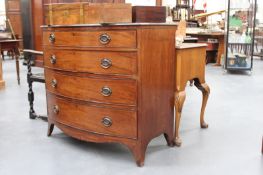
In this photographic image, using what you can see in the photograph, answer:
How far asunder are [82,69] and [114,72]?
10.4 inches

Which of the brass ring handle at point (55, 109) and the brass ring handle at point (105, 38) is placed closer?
the brass ring handle at point (105, 38)

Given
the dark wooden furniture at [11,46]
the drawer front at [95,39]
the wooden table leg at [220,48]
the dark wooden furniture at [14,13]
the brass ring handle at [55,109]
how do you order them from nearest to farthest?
the drawer front at [95,39], the brass ring handle at [55,109], the dark wooden furniture at [11,46], the wooden table leg at [220,48], the dark wooden furniture at [14,13]

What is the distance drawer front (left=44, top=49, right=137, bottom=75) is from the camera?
2035 mm

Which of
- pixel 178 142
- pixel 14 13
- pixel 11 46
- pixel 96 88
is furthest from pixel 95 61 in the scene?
pixel 14 13

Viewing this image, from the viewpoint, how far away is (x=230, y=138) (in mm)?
2639

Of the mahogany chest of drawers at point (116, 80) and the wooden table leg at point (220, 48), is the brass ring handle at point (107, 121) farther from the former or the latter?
the wooden table leg at point (220, 48)

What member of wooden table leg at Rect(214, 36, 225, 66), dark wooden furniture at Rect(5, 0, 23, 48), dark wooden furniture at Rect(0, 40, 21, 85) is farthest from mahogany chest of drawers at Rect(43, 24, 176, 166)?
dark wooden furniture at Rect(5, 0, 23, 48)

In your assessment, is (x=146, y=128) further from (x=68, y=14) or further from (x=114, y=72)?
(x=68, y=14)

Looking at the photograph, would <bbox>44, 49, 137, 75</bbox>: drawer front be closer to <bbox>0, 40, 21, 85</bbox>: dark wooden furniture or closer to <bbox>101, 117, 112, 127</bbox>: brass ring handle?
<bbox>101, 117, 112, 127</bbox>: brass ring handle

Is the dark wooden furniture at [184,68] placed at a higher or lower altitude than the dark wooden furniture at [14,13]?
lower

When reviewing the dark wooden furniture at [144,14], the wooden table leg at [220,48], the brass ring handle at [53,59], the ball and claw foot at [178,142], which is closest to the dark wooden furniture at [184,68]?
the ball and claw foot at [178,142]

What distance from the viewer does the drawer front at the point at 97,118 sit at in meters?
2.11

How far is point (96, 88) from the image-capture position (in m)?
2.17

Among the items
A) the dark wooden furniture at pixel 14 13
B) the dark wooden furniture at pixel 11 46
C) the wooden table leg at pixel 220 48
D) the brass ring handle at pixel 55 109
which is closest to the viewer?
the brass ring handle at pixel 55 109
